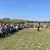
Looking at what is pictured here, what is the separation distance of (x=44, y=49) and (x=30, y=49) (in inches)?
31.4

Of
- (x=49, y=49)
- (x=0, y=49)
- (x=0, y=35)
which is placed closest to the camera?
(x=0, y=49)

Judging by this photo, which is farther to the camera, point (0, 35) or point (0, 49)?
point (0, 35)

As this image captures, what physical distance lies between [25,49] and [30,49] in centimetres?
30

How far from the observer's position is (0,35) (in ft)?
49.5

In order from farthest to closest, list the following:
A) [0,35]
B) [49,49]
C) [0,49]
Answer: [0,35] → [49,49] → [0,49]

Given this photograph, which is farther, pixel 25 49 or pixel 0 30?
pixel 0 30

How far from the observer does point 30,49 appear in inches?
375

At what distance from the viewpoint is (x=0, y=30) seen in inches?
622

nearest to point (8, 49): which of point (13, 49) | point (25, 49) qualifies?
point (13, 49)

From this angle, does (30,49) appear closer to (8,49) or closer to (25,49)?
(25,49)

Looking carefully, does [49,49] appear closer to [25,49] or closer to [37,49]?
[37,49]

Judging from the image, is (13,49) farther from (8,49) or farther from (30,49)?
(30,49)

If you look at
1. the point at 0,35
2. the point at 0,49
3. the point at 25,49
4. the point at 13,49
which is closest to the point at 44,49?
the point at 25,49

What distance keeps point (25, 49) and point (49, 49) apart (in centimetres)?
141
